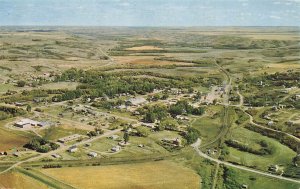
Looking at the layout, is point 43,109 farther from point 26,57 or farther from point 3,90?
point 26,57

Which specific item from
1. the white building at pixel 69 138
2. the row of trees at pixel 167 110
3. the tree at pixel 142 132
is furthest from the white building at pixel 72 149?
the row of trees at pixel 167 110

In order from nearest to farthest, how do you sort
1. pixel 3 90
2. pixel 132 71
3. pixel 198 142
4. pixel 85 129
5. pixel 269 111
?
pixel 198 142
pixel 85 129
pixel 269 111
pixel 3 90
pixel 132 71

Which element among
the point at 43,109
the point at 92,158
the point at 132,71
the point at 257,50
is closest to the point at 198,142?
the point at 92,158

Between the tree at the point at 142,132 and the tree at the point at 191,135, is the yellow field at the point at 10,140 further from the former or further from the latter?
the tree at the point at 191,135

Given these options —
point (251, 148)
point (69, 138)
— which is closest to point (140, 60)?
point (69, 138)

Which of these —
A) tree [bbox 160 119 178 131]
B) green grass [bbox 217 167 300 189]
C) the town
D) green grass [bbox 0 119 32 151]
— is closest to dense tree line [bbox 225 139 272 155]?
the town

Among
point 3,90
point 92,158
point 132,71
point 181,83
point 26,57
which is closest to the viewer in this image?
point 92,158

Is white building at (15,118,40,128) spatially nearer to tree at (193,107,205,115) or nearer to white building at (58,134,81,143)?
white building at (58,134,81,143)
